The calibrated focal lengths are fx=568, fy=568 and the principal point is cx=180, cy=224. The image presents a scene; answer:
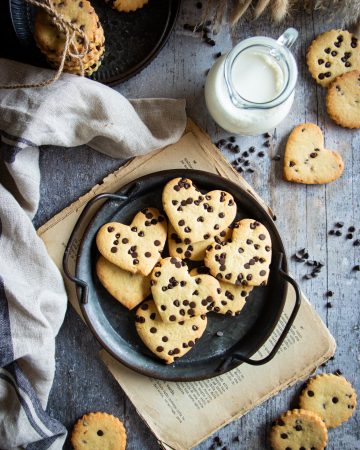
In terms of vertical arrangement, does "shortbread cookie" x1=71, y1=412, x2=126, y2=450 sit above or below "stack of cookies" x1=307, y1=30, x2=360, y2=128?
below

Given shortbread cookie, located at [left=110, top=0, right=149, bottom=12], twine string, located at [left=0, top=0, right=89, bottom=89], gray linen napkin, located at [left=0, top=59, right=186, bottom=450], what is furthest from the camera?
shortbread cookie, located at [left=110, top=0, right=149, bottom=12]

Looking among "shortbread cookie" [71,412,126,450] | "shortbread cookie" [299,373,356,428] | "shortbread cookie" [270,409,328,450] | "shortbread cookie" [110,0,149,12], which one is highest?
"shortbread cookie" [110,0,149,12]

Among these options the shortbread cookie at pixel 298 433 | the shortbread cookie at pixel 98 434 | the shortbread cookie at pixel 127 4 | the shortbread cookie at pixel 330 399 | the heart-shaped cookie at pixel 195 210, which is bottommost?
the shortbread cookie at pixel 98 434

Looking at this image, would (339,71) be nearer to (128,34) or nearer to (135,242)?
(128,34)

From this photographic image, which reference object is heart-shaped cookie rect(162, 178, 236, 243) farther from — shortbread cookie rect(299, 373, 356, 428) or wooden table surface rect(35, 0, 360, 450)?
shortbread cookie rect(299, 373, 356, 428)

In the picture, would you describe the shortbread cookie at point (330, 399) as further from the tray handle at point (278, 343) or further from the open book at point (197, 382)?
the tray handle at point (278, 343)

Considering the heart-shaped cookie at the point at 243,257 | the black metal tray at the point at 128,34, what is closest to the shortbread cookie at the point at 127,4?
the black metal tray at the point at 128,34

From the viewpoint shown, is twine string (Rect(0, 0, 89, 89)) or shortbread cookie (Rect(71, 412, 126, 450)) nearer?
twine string (Rect(0, 0, 89, 89))

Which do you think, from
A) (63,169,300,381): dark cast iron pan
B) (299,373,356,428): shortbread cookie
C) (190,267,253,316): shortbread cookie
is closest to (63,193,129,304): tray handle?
(63,169,300,381): dark cast iron pan
